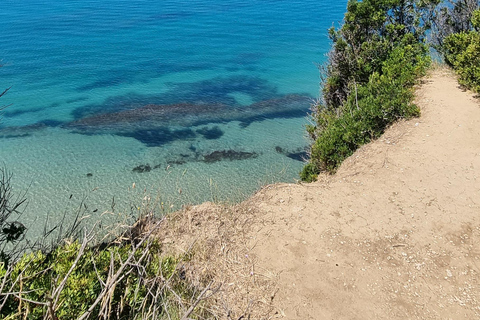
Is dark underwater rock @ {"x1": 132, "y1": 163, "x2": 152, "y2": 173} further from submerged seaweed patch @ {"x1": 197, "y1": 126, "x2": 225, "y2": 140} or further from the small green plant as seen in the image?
the small green plant

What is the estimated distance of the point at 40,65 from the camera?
1022 inches

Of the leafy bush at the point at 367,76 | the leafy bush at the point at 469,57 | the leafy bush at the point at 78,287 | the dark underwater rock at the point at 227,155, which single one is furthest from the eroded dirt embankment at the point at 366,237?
the dark underwater rock at the point at 227,155

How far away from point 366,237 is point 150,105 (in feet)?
53.8

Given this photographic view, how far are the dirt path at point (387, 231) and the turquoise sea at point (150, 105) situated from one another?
10.9 ft

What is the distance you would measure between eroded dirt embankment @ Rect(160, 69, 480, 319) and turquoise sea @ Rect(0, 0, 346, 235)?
2.62m

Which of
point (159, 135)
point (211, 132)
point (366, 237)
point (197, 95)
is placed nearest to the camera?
point (366, 237)

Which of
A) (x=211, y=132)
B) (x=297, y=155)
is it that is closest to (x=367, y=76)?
(x=297, y=155)

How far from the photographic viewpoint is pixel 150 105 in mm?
21250

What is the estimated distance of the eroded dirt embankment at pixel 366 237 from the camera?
20.7 feet

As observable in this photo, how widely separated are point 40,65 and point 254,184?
20.2 metres

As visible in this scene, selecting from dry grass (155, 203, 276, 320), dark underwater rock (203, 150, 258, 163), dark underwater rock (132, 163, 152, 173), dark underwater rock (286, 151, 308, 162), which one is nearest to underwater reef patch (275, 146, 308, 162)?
dark underwater rock (286, 151, 308, 162)

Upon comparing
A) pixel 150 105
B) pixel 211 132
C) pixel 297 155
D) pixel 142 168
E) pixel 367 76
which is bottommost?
pixel 297 155

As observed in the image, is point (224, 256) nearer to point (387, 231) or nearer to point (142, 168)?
point (387, 231)

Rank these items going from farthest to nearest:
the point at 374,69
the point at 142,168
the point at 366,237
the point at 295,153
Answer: the point at 295,153, the point at 142,168, the point at 374,69, the point at 366,237
